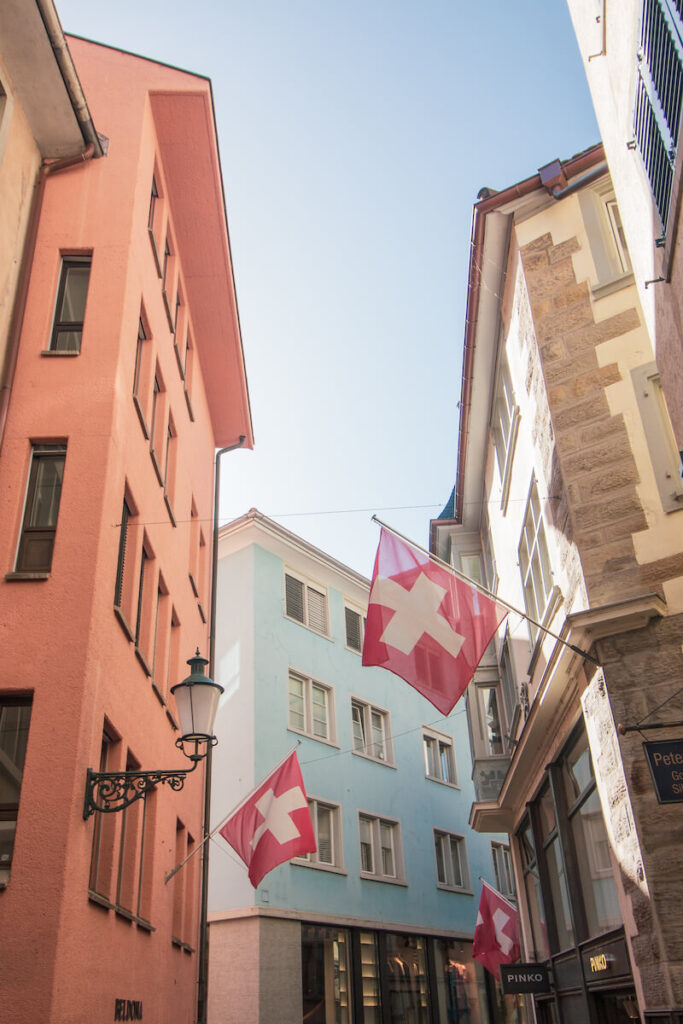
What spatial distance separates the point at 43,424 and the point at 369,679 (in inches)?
837

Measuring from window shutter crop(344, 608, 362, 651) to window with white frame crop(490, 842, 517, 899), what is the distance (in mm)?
10391

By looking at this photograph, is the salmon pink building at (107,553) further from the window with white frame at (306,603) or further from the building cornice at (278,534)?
the window with white frame at (306,603)

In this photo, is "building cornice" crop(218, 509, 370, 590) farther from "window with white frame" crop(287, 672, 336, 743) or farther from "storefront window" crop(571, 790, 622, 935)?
"storefront window" crop(571, 790, 622, 935)

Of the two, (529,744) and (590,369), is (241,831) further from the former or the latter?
(590,369)

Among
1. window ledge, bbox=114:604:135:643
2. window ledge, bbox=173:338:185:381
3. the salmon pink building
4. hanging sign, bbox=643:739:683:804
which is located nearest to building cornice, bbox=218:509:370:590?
the salmon pink building

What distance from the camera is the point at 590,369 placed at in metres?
12.0

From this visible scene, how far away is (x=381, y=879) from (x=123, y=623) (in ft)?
62.1

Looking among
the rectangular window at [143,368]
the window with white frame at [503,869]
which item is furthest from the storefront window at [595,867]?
the window with white frame at [503,869]

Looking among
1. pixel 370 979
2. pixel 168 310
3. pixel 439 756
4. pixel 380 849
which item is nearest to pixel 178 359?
pixel 168 310

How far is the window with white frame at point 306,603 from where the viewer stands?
94.7 ft

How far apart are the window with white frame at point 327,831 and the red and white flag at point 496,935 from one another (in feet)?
19.2

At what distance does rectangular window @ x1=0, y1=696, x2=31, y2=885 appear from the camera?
352 inches

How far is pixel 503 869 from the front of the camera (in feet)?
115

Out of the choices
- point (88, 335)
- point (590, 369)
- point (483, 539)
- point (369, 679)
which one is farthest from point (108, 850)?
point (369, 679)
